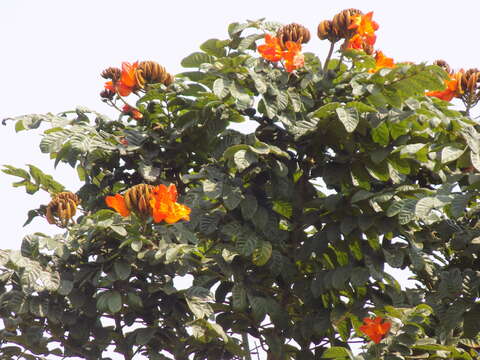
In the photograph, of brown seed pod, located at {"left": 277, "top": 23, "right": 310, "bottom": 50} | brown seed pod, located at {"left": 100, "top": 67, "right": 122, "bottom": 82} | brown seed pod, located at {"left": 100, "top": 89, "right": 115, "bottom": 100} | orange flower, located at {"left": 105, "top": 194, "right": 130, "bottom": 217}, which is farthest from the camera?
brown seed pod, located at {"left": 100, "top": 89, "right": 115, "bottom": 100}

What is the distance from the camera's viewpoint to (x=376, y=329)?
3.06 m

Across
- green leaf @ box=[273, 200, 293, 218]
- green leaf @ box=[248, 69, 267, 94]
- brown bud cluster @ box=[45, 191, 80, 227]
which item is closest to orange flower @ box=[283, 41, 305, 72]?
green leaf @ box=[248, 69, 267, 94]

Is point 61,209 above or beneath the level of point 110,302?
above

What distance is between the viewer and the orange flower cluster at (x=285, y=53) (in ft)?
11.6

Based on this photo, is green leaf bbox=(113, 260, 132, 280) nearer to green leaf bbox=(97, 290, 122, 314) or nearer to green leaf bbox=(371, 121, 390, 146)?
green leaf bbox=(97, 290, 122, 314)

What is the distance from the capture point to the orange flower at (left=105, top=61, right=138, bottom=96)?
12.3ft

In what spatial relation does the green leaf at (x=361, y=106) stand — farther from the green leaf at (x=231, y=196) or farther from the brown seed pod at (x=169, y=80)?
the brown seed pod at (x=169, y=80)

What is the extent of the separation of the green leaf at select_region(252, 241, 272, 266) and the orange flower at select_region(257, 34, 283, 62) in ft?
2.77

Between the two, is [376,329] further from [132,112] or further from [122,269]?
[132,112]

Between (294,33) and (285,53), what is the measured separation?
15 cm

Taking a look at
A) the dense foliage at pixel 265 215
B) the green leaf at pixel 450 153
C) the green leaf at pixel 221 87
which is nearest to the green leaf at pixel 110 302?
the dense foliage at pixel 265 215

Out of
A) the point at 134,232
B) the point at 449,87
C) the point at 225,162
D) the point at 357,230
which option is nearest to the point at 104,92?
the point at 225,162

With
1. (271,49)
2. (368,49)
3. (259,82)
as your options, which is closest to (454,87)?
(368,49)

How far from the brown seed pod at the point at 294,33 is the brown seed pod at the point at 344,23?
0.44 ft
